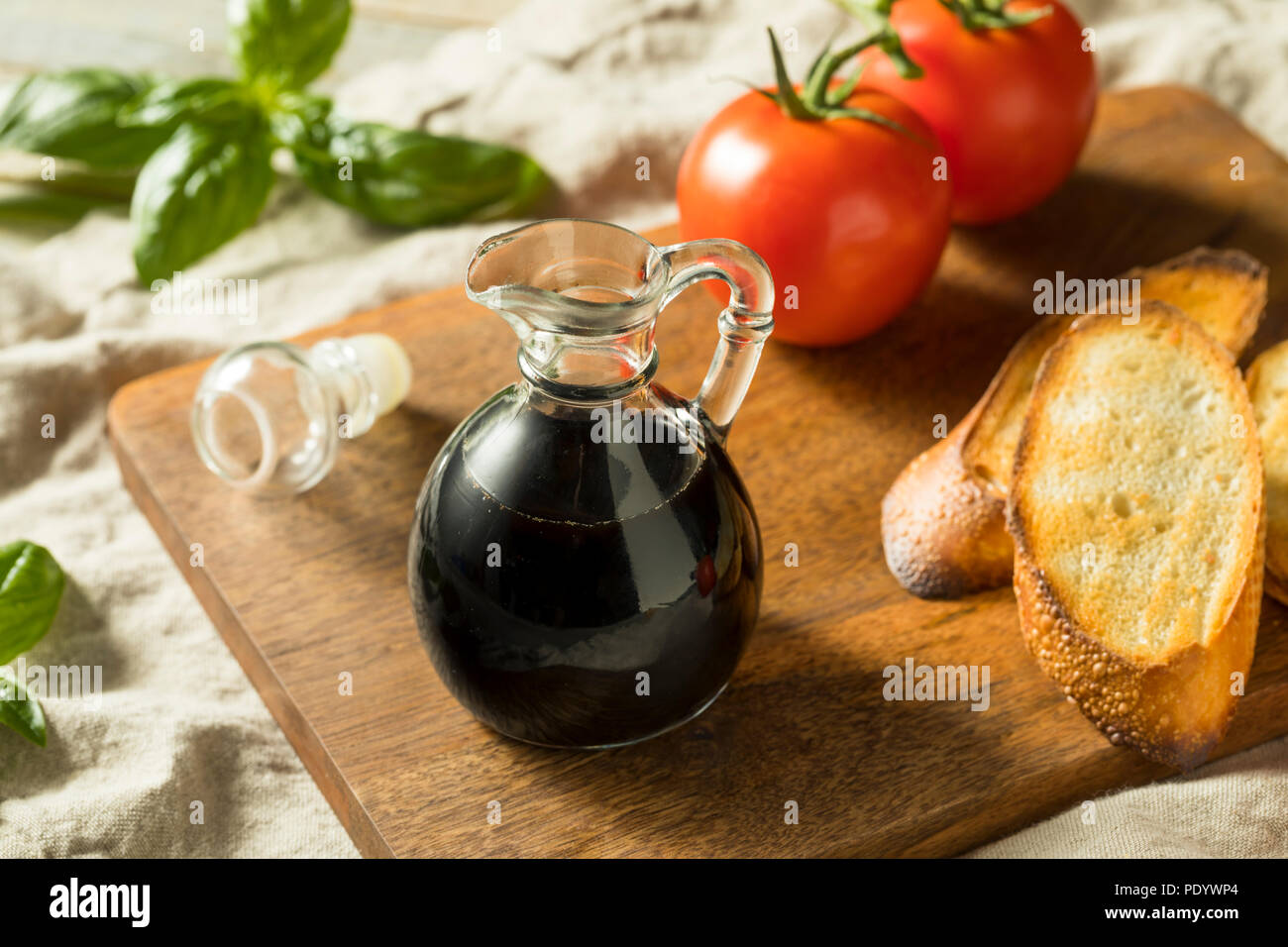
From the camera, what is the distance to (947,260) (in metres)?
1.76

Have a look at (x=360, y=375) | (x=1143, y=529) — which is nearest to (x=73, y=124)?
(x=360, y=375)

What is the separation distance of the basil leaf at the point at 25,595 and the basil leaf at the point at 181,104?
2.32ft

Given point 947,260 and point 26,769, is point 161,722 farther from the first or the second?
point 947,260

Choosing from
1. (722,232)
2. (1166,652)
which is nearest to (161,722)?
(722,232)

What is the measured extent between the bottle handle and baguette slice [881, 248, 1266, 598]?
288mm

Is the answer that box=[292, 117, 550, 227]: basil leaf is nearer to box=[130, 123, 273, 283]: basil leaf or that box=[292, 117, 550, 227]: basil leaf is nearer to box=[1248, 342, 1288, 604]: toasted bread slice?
box=[130, 123, 273, 283]: basil leaf

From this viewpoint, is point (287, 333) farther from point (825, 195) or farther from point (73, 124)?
point (825, 195)

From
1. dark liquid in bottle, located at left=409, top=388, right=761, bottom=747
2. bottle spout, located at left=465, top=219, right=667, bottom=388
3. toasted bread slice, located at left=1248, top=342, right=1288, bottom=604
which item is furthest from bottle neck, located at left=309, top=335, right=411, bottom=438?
toasted bread slice, located at left=1248, top=342, right=1288, bottom=604

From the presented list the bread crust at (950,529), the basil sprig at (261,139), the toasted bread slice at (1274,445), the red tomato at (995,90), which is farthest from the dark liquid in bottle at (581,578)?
the basil sprig at (261,139)

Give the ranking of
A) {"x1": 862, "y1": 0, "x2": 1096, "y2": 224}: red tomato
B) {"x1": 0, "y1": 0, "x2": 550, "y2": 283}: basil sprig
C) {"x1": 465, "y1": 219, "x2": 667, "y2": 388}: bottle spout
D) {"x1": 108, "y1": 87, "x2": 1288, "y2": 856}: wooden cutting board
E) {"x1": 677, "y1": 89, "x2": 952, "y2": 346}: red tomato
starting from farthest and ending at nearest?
{"x1": 0, "y1": 0, "x2": 550, "y2": 283}: basil sprig → {"x1": 862, "y1": 0, "x2": 1096, "y2": 224}: red tomato → {"x1": 677, "y1": 89, "x2": 952, "y2": 346}: red tomato → {"x1": 108, "y1": 87, "x2": 1288, "y2": 856}: wooden cutting board → {"x1": 465, "y1": 219, "x2": 667, "y2": 388}: bottle spout

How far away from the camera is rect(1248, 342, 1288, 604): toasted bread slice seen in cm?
129

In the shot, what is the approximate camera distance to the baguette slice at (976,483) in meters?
1.32

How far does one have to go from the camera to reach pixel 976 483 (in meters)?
1.32

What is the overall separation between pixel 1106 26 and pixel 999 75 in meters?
0.80
